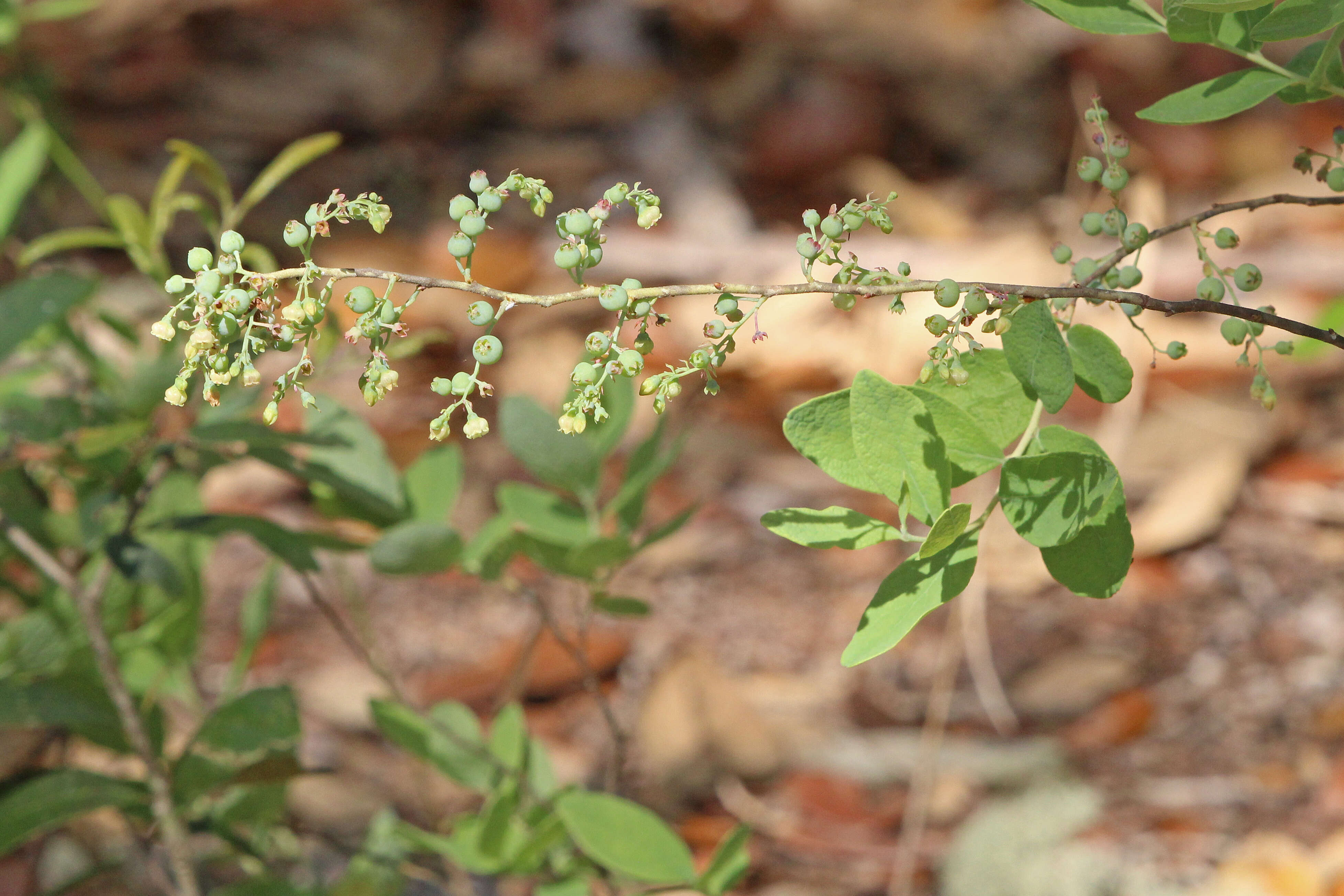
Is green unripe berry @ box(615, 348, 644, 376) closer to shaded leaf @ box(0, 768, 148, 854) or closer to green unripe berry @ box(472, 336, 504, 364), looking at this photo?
green unripe berry @ box(472, 336, 504, 364)

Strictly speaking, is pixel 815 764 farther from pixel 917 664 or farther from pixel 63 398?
pixel 63 398

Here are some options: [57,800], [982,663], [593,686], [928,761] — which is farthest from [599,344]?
[982,663]

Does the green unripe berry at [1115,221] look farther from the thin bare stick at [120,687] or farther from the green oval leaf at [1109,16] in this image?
the thin bare stick at [120,687]

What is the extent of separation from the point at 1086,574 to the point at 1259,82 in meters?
0.19

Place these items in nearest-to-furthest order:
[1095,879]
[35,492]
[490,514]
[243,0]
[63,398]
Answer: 1. [63,398]
2. [35,492]
3. [1095,879]
4. [490,514]
5. [243,0]

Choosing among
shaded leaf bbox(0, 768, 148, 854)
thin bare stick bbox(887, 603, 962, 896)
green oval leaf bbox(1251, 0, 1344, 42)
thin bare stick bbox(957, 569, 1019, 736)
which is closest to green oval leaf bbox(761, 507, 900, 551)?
green oval leaf bbox(1251, 0, 1344, 42)

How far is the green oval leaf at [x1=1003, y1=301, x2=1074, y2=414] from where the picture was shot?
38cm

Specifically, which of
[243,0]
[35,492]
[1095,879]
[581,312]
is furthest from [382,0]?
[1095,879]

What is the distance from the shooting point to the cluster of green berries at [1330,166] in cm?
38

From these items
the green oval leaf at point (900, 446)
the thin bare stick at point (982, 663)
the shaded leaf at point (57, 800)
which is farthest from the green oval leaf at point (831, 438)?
the thin bare stick at point (982, 663)

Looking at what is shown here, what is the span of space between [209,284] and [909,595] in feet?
0.84

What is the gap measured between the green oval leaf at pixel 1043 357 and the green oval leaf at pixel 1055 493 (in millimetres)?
21

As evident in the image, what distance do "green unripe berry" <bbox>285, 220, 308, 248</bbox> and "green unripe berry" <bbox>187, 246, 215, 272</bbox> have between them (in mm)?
24

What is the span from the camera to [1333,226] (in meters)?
1.80
